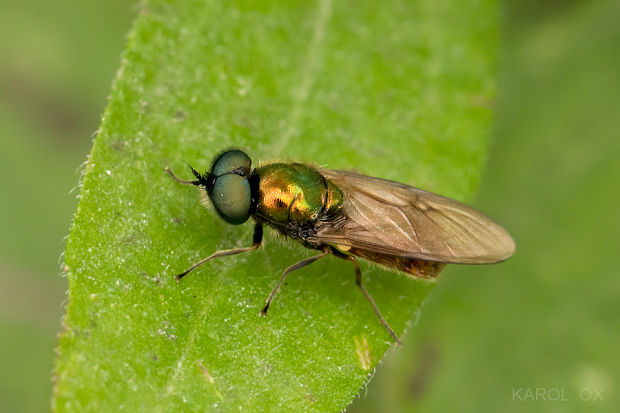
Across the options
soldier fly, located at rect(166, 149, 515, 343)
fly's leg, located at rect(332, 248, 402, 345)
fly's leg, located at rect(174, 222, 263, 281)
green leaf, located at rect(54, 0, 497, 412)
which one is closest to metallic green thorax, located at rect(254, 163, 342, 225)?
soldier fly, located at rect(166, 149, 515, 343)

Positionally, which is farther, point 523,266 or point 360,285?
point 523,266

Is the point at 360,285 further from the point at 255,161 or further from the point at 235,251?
the point at 255,161

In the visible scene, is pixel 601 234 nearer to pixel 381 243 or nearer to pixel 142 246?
pixel 381 243

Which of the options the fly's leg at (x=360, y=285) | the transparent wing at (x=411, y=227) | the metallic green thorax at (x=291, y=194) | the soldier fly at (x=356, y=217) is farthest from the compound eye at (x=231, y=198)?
the fly's leg at (x=360, y=285)

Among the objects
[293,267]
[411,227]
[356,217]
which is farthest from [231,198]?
[411,227]

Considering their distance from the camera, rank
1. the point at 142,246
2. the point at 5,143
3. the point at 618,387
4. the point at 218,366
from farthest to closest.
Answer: the point at 5,143, the point at 618,387, the point at 142,246, the point at 218,366

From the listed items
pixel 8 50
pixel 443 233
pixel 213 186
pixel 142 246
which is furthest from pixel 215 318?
pixel 8 50

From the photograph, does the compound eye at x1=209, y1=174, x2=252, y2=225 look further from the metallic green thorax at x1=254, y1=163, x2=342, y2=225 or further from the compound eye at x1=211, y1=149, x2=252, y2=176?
the metallic green thorax at x1=254, y1=163, x2=342, y2=225

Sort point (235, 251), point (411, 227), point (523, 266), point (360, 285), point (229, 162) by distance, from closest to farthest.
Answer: point (235, 251) < point (229, 162) < point (360, 285) < point (411, 227) < point (523, 266)
